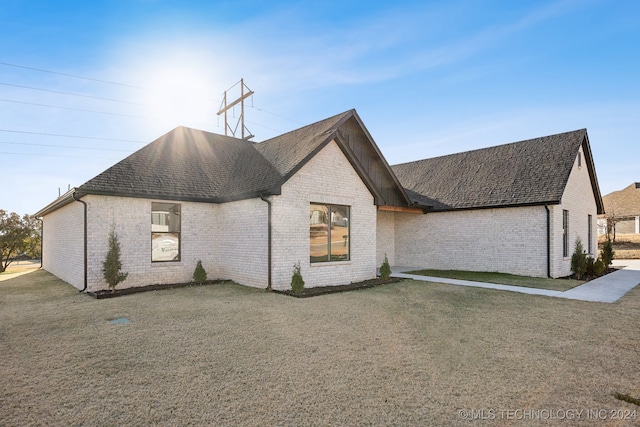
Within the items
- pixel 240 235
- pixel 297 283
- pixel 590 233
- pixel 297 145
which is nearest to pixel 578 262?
pixel 590 233

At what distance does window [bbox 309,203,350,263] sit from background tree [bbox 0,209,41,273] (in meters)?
28.5

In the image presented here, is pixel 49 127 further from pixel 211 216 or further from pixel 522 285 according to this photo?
pixel 522 285

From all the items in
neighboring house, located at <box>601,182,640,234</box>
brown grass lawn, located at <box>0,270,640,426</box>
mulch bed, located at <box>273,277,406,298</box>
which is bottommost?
mulch bed, located at <box>273,277,406,298</box>

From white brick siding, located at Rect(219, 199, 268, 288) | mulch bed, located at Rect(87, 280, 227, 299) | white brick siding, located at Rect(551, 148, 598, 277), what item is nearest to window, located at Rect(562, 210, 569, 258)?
white brick siding, located at Rect(551, 148, 598, 277)

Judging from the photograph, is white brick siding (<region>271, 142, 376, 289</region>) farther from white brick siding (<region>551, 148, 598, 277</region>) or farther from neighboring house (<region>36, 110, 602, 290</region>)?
white brick siding (<region>551, 148, 598, 277</region>)

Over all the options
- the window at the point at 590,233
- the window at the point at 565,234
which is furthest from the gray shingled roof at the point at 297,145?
the window at the point at 590,233

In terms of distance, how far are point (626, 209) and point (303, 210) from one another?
145 feet

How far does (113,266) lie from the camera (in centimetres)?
1000

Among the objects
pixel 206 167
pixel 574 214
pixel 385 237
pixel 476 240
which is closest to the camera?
pixel 206 167

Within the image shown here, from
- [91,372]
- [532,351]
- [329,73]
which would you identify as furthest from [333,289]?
[329,73]

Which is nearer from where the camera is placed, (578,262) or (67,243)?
(67,243)

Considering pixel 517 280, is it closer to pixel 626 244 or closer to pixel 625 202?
→ pixel 626 244

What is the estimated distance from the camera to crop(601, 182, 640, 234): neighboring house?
37062mm

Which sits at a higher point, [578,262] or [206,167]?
[206,167]
